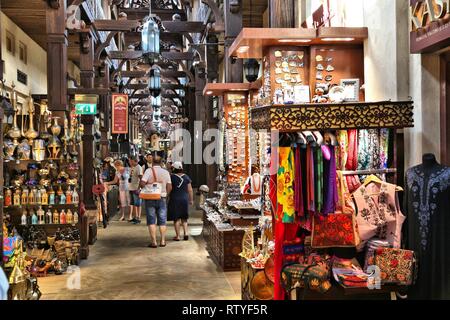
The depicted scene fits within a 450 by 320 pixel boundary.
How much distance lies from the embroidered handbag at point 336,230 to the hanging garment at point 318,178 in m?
0.14

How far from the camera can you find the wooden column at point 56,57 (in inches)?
368

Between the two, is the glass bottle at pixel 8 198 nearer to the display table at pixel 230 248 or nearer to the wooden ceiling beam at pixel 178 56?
the display table at pixel 230 248

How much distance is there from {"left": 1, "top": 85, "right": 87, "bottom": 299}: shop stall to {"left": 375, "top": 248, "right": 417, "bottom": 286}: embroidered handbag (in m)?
5.23

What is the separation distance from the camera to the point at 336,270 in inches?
173

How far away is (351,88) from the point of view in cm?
548

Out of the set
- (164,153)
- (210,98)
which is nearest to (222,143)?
(210,98)

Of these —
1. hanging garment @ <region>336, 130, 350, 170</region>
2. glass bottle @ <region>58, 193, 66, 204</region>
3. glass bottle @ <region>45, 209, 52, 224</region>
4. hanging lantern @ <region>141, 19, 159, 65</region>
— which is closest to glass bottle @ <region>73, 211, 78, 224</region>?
glass bottle @ <region>58, 193, 66, 204</region>

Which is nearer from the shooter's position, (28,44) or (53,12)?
(53,12)

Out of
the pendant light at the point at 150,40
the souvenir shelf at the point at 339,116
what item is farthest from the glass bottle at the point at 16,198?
the souvenir shelf at the point at 339,116

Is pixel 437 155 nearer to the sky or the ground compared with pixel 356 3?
nearer to the ground

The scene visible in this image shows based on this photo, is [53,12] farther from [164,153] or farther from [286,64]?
[164,153]

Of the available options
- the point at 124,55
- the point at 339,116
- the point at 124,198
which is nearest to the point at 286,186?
the point at 339,116

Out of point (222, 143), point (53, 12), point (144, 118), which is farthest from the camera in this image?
point (144, 118)

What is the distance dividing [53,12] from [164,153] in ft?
113
